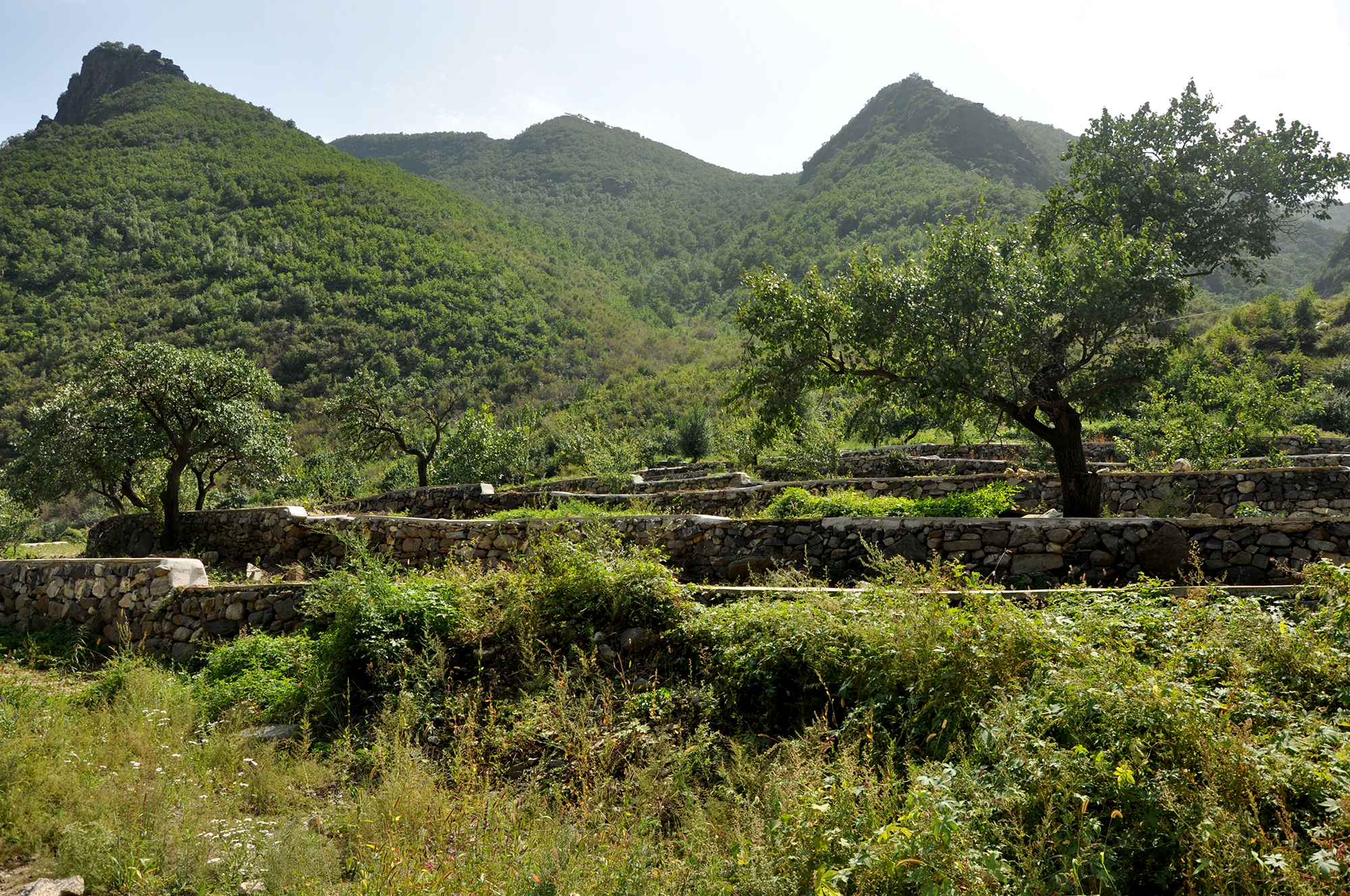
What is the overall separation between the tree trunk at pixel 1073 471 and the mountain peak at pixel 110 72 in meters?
111

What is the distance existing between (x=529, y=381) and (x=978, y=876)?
50.7 meters

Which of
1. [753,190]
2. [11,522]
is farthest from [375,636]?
[753,190]

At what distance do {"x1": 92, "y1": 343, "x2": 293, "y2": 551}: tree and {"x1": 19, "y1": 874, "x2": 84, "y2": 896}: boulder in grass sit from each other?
512 inches

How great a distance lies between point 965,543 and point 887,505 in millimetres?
1963

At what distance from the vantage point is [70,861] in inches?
145

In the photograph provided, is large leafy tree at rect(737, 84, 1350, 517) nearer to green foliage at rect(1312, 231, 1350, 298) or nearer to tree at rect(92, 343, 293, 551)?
tree at rect(92, 343, 293, 551)

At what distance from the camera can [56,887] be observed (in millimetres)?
3445

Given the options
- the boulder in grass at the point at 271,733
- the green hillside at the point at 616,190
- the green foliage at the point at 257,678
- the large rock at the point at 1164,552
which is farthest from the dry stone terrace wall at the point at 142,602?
the green hillside at the point at 616,190

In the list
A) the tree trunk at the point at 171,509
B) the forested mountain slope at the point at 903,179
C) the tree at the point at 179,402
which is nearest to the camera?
the tree at the point at 179,402

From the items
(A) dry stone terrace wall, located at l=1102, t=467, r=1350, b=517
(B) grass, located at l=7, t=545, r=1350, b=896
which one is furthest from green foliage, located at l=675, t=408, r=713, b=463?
(B) grass, located at l=7, t=545, r=1350, b=896

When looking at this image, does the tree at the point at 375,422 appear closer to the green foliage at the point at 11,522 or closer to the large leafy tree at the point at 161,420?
the large leafy tree at the point at 161,420

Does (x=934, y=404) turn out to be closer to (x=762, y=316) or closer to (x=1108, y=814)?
(x=762, y=316)

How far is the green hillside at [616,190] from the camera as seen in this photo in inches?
3457

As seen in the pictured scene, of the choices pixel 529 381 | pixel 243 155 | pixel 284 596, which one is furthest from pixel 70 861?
pixel 243 155
